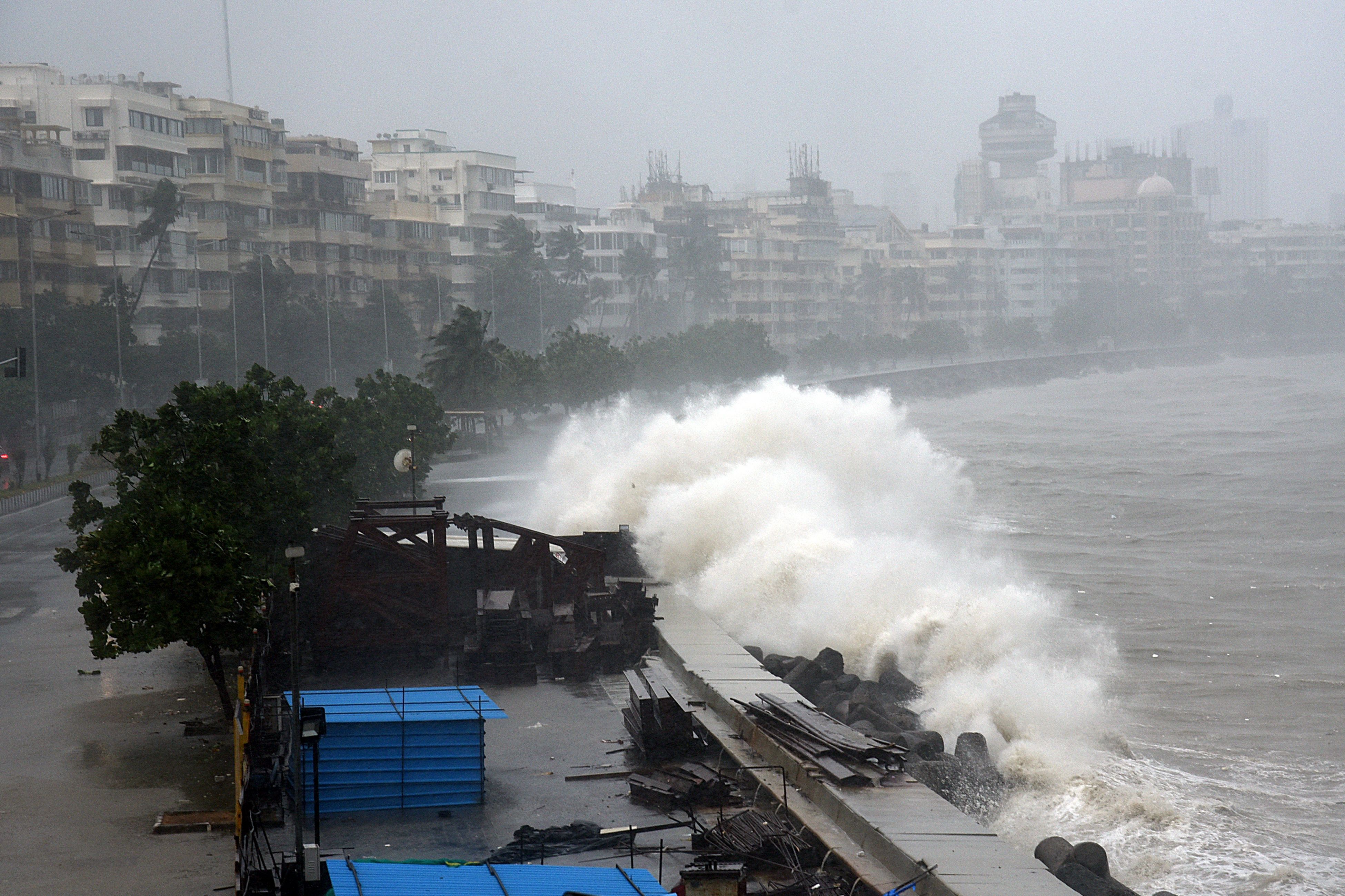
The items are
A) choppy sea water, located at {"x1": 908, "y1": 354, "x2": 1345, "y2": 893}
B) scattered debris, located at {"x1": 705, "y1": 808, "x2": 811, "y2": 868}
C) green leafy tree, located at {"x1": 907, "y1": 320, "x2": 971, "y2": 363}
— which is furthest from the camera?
green leafy tree, located at {"x1": 907, "y1": 320, "x2": 971, "y2": 363}

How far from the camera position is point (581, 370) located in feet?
222

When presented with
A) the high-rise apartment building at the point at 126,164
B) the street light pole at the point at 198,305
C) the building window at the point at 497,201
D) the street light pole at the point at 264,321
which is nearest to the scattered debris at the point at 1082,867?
the street light pole at the point at 198,305

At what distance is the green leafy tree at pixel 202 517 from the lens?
15000 mm

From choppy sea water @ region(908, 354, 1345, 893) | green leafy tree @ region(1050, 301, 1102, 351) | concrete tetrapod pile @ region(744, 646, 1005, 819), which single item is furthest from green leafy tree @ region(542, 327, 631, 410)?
green leafy tree @ region(1050, 301, 1102, 351)

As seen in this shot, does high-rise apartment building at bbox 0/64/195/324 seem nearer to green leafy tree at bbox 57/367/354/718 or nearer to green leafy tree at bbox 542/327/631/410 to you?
green leafy tree at bbox 542/327/631/410

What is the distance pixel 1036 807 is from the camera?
15.0 meters

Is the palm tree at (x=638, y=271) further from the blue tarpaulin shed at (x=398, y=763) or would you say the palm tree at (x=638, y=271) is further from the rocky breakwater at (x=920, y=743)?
the blue tarpaulin shed at (x=398, y=763)

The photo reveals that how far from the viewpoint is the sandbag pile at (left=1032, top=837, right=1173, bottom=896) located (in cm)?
1152

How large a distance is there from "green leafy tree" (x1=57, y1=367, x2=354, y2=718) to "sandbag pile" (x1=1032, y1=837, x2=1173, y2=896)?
8.40 m

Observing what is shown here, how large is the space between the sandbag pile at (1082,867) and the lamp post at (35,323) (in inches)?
1619

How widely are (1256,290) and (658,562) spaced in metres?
189

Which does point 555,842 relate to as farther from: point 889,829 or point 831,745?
point 831,745

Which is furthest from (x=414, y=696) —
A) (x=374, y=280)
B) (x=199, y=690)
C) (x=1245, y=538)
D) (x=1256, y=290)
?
(x=1256, y=290)

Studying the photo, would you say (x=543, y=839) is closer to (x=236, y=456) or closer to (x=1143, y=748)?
(x=236, y=456)
